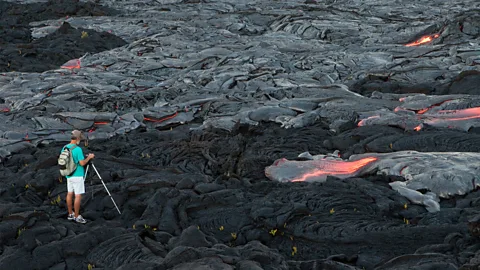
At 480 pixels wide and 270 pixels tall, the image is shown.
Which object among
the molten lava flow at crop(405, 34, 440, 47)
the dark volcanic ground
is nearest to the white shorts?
the dark volcanic ground

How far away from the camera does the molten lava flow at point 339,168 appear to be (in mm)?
15845

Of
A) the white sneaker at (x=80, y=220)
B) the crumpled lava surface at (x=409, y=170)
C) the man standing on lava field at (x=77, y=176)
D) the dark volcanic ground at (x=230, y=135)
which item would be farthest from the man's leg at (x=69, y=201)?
the crumpled lava surface at (x=409, y=170)

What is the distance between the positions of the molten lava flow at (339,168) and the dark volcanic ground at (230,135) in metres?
0.83

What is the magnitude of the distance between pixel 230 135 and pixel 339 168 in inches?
224

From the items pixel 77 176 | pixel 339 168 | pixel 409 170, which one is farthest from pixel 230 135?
pixel 77 176

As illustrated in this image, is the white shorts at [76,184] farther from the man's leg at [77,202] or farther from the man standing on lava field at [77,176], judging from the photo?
the man's leg at [77,202]

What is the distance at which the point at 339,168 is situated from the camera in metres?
16.3

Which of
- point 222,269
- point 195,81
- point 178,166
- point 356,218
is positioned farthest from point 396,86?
point 222,269

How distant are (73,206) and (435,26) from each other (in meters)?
29.1

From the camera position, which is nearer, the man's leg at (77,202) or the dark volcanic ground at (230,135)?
the dark volcanic ground at (230,135)

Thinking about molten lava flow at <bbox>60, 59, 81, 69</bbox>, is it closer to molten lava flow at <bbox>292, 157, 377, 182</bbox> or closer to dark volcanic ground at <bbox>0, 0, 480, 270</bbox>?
dark volcanic ground at <bbox>0, 0, 480, 270</bbox>

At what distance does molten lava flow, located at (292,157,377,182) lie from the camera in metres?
15.8

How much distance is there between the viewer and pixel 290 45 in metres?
37.0

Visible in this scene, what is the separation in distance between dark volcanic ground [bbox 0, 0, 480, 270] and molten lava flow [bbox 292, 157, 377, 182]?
0.83 m
